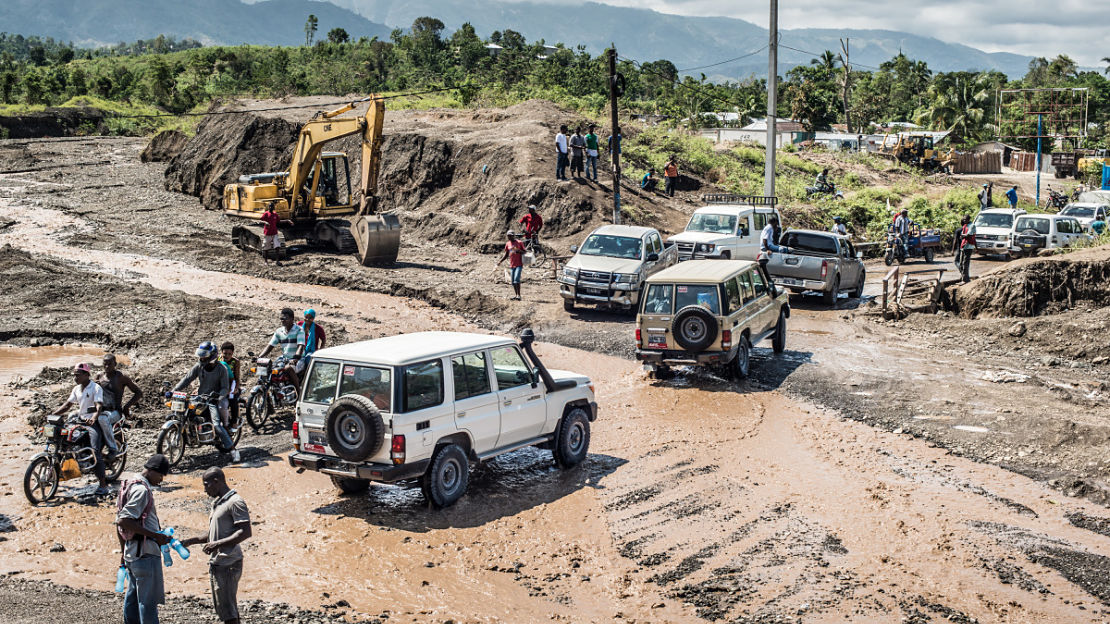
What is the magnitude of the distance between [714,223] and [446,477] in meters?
18.0

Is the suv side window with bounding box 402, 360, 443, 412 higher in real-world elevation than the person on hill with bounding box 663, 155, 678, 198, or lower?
lower

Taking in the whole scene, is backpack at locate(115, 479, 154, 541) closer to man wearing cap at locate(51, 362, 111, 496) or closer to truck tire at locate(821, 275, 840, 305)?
man wearing cap at locate(51, 362, 111, 496)

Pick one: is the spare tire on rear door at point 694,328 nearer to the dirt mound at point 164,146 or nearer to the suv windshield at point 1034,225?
the suv windshield at point 1034,225

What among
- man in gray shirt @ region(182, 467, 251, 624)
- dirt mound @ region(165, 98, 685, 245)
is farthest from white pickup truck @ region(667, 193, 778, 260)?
man in gray shirt @ region(182, 467, 251, 624)

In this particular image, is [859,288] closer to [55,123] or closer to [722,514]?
[722,514]

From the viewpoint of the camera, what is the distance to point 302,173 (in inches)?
1257

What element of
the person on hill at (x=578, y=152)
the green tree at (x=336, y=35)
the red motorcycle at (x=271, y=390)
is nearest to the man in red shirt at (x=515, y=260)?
the person on hill at (x=578, y=152)

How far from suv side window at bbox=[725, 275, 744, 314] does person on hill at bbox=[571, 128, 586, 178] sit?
1736 centimetres

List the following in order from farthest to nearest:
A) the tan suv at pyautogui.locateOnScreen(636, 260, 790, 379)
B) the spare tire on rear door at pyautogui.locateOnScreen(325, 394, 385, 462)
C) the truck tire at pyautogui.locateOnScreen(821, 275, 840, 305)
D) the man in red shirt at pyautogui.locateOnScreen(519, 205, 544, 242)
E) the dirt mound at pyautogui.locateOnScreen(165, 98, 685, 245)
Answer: the dirt mound at pyautogui.locateOnScreen(165, 98, 685, 245), the man in red shirt at pyautogui.locateOnScreen(519, 205, 544, 242), the truck tire at pyautogui.locateOnScreen(821, 275, 840, 305), the tan suv at pyautogui.locateOnScreen(636, 260, 790, 379), the spare tire on rear door at pyautogui.locateOnScreen(325, 394, 385, 462)

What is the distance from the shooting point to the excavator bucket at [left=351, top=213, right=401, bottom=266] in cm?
2900

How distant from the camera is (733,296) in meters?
17.5

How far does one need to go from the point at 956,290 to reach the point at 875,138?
164 ft

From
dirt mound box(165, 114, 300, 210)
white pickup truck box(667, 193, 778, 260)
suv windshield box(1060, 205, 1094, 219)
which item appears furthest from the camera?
dirt mound box(165, 114, 300, 210)

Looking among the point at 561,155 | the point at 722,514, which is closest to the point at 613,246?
the point at 561,155
